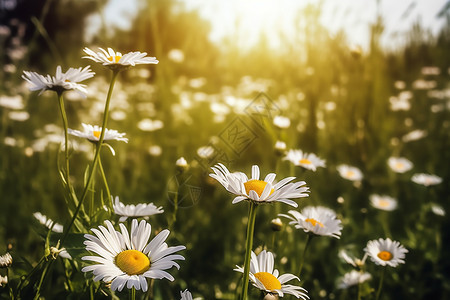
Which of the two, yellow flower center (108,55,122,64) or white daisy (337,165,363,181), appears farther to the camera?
white daisy (337,165,363,181)

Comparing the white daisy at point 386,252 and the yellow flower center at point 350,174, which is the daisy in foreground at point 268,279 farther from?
the yellow flower center at point 350,174

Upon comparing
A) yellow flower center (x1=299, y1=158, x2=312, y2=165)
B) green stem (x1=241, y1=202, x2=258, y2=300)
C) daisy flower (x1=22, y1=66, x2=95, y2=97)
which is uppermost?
yellow flower center (x1=299, y1=158, x2=312, y2=165)

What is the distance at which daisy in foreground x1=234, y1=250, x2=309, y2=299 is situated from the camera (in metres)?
0.82

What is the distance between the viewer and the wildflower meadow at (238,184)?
0.88m

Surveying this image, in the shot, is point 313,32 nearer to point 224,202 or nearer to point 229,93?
point 224,202

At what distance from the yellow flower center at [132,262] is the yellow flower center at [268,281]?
0.79ft

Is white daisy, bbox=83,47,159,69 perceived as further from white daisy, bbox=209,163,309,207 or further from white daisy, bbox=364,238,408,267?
white daisy, bbox=364,238,408,267

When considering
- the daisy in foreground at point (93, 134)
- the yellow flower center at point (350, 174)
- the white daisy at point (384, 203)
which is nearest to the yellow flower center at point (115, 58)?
the daisy in foreground at point (93, 134)

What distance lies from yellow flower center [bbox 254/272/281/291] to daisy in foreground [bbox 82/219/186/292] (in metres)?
0.20

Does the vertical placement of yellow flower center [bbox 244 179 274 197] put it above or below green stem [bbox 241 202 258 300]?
above

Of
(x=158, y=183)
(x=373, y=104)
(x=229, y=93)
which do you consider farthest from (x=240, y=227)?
(x=229, y=93)

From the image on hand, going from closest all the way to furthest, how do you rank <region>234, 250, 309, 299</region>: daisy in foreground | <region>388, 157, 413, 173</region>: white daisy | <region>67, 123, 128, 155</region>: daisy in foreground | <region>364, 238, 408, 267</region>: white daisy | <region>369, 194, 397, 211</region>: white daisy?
<region>234, 250, 309, 299</region>: daisy in foreground
<region>67, 123, 128, 155</region>: daisy in foreground
<region>364, 238, 408, 267</region>: white daisy
<region>369, 194, 397, 211</region>: white daisy
<region>388, 157, 413, 173</region>: white daisy

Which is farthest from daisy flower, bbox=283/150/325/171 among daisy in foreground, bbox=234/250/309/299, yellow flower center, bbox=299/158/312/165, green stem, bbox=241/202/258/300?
green stem, bbox=241/202/258/300

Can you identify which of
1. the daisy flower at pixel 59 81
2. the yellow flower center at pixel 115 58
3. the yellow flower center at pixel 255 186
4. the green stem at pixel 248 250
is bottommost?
the green stem at pixel 248 250
